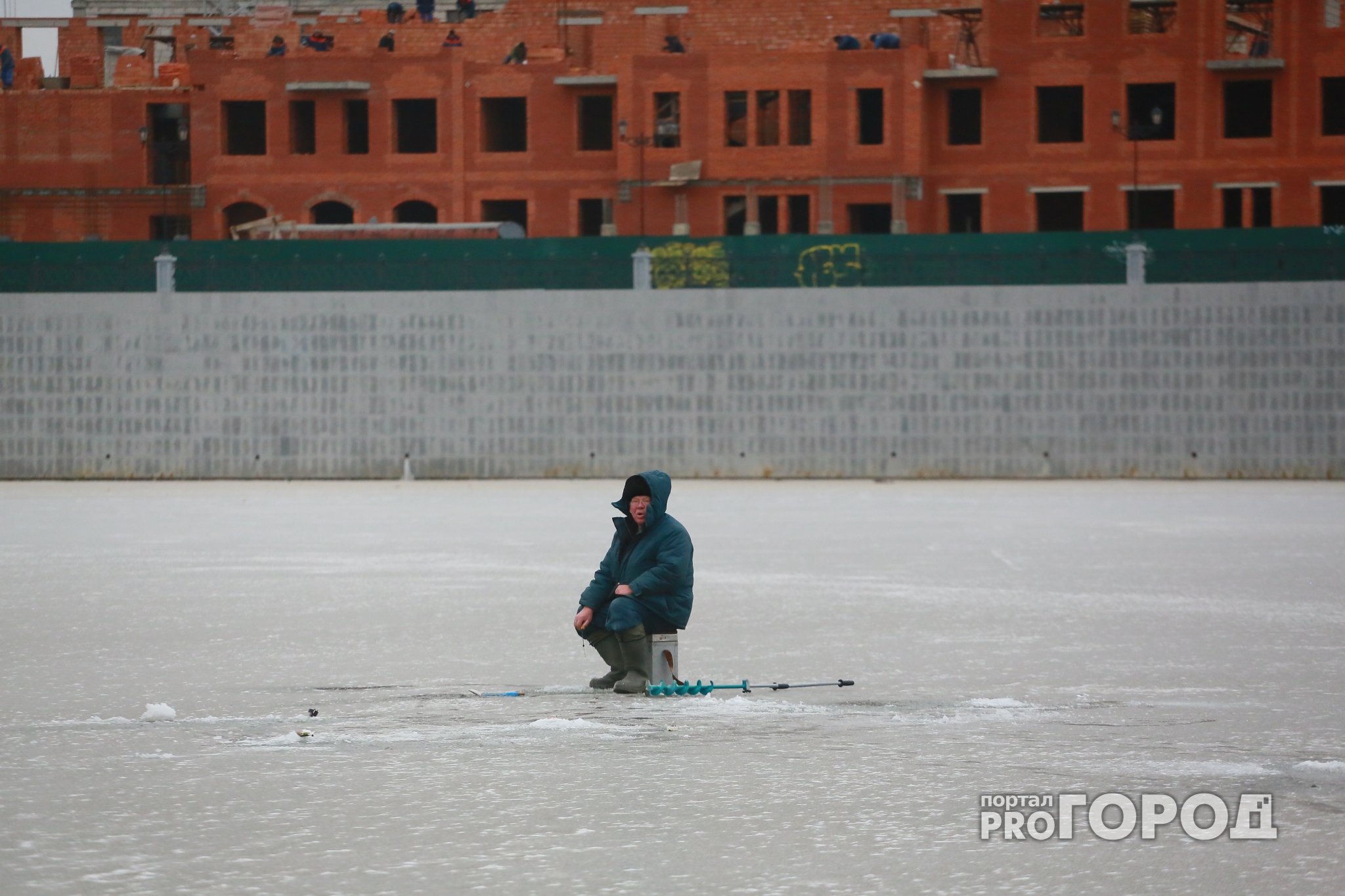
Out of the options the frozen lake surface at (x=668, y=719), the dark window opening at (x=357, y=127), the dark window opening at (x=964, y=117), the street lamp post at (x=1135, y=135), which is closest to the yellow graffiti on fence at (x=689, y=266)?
the frozen lake surface at (x=668, y=719)

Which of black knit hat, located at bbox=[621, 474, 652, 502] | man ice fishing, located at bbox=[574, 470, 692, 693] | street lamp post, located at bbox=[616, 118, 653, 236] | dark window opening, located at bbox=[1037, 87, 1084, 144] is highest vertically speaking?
dark window opening, located at bbox=[1037, 87, 1084, 144]

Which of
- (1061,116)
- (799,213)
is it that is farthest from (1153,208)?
(799,213)

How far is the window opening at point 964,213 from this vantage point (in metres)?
42.8

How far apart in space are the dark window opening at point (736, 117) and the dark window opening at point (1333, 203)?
14.4m

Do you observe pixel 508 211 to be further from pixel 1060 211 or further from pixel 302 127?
pixel 1060 211

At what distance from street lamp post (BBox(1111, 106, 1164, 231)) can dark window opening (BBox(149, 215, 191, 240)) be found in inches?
974

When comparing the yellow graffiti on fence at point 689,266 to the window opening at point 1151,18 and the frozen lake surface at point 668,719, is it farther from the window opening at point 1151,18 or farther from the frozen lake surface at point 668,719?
the window opening at point 1151,18

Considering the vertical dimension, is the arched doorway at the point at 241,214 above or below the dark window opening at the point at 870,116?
below

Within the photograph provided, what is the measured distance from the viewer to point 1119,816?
6230 millimetres

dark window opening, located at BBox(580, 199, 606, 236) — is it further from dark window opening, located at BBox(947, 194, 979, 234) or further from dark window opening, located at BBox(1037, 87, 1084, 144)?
dark window opening, located at BBox(1037, 87, 1084, 144)

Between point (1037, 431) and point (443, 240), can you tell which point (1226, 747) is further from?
point (443, 240)

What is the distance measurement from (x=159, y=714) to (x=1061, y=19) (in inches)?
1543

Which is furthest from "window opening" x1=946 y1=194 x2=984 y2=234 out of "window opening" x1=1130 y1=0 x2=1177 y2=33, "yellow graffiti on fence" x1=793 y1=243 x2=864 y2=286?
"yellow graffiti on fence" x1=793 y1=243 x2=864 y2=286

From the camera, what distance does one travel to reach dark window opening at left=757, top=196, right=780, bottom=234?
42031 millimetres
